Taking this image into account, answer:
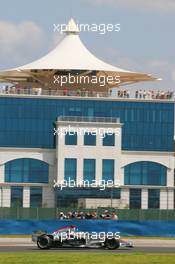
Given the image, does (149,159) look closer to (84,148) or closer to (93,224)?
(84,148)

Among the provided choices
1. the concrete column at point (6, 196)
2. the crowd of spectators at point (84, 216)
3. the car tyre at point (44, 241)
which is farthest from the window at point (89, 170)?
the car tyre at point (44, 241)

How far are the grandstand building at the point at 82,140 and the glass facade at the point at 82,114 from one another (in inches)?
4.1

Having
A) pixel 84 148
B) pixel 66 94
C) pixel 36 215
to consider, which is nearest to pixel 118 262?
pixel 36 215

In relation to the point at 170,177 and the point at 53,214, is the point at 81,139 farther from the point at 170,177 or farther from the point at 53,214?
the point at 53,214

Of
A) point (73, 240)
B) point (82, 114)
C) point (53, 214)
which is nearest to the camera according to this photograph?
point (73, 240)

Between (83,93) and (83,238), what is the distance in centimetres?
5414

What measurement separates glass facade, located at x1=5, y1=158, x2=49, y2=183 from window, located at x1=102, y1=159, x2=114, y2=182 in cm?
592

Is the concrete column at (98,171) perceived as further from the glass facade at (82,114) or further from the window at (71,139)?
the glass facade at (82,114)

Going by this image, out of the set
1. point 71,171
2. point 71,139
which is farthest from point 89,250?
point 71,139

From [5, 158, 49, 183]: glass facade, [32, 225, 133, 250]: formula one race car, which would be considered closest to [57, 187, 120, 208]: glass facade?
[5, 158, 49, 183]: glass facade

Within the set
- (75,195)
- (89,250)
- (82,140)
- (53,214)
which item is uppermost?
(82,140)

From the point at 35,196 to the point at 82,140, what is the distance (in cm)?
743

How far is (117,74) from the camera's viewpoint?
112 m

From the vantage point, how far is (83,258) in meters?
47.1
